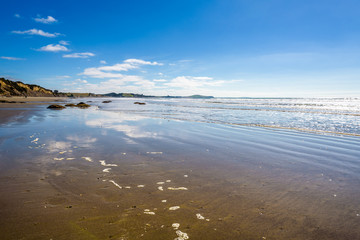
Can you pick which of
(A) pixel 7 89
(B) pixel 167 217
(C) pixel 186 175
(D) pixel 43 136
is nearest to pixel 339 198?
(C) pixel 186 175

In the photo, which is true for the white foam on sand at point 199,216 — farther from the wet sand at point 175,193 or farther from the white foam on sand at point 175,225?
the white foam on sand at point 175,225

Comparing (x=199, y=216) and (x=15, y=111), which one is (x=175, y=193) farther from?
(x=15, y=111)

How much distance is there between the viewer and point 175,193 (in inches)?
186

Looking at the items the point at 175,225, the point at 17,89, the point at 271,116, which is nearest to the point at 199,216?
the point at 175,225

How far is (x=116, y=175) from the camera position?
5684 mm

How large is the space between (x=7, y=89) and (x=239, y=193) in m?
105

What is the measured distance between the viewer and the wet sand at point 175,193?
339 cm

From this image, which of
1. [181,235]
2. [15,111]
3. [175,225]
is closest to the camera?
[181,235]

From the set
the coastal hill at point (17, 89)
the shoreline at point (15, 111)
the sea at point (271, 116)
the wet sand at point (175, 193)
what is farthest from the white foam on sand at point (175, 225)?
the coastal hill at point (17, 89)

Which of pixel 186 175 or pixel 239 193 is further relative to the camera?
pixel 186 175

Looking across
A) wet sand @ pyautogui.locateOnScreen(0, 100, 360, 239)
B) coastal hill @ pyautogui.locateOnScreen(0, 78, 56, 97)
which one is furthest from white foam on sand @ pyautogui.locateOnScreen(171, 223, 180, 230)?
coastal hill @ pyautogui.locateOnScreen(0, 78, 56, 97)

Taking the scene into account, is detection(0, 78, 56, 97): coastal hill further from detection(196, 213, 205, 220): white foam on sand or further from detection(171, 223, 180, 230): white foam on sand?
detection(196, 213, 205, 220): white foam on sand

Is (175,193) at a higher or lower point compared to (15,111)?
lower

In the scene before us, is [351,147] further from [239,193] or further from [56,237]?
[56,237]
